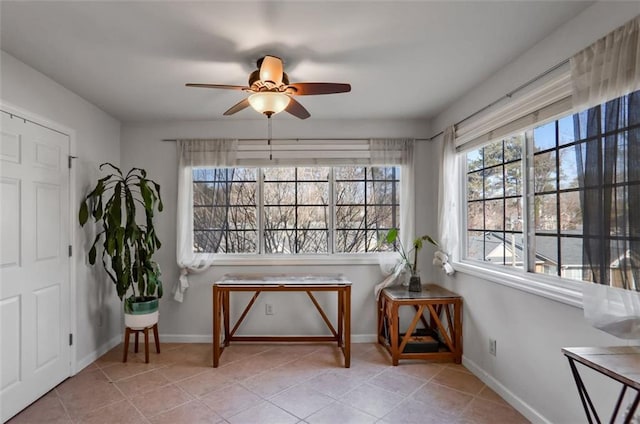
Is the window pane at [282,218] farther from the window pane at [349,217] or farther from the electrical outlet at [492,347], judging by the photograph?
the electrical outlet at [492,347]

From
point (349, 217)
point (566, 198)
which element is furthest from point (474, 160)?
point (349, 217)

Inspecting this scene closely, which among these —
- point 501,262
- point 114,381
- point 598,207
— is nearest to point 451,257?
point 501,262

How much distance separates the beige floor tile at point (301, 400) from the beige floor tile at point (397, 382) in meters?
0.48

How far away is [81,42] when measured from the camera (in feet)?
6.72

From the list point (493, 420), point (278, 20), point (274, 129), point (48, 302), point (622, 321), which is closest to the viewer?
point (622, 321)

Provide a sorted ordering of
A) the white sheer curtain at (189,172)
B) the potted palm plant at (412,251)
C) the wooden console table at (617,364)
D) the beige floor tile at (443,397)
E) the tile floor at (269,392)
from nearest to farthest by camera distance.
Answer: the wooden console table at (617,364), the tile floor at (269,392), the beige floor tile at (443,397), the potted palm plant at (412,251), the white sheer curtain at (189,172)

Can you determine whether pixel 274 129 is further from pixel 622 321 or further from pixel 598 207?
pixel 622 321

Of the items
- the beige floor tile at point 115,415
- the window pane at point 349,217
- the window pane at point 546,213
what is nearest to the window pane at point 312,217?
the window pane at point 349,217

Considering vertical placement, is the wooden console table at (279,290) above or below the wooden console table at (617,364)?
below

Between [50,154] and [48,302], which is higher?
[50,154]

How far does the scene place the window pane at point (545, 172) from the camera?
212cm

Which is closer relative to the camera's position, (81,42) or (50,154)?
(81,42)

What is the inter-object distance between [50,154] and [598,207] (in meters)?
3.63

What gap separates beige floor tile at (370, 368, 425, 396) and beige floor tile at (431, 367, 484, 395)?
18cm
